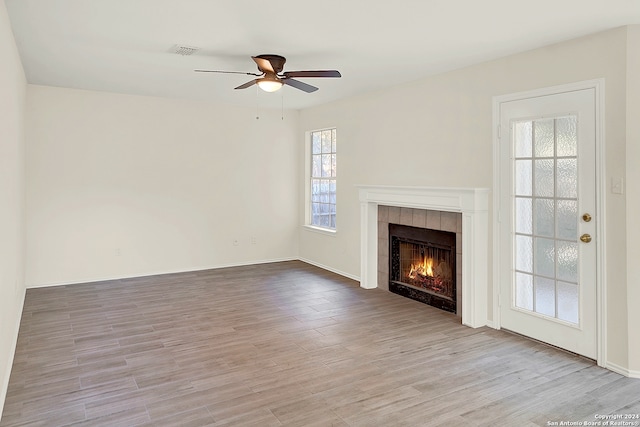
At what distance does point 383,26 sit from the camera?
332 cm

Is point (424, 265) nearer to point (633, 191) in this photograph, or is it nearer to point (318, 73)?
point (633, 191)

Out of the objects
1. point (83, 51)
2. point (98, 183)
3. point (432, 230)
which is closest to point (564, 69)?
point (432, 230)

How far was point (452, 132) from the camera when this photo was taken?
4590 mm

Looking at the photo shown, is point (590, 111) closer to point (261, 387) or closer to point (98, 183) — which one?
point (261, 387)

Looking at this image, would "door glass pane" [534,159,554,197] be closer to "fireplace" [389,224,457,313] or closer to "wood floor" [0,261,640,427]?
"fireplace" [389,224,457,313]

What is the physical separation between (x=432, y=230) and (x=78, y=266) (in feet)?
15.2

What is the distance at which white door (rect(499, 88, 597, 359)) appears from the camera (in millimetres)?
3396

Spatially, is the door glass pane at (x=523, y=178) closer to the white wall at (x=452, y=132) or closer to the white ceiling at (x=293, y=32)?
the white wall at (x=452, y=132)

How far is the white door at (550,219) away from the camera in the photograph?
3.40m

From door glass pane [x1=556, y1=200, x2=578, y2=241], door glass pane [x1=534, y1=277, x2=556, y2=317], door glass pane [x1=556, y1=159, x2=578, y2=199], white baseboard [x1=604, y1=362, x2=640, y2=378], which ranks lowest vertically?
white baseboard [x1=604, y1=362, x2=640, y2=378]

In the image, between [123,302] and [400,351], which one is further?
[123,302]

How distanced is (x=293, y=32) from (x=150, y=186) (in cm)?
381

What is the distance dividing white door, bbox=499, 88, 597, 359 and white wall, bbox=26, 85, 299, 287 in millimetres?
4126

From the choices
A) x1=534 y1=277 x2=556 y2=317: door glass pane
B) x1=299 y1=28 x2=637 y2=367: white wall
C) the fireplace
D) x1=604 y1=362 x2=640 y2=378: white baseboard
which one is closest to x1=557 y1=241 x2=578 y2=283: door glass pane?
x1=534 y1=277 x2=556 y2=317: door glass pane
